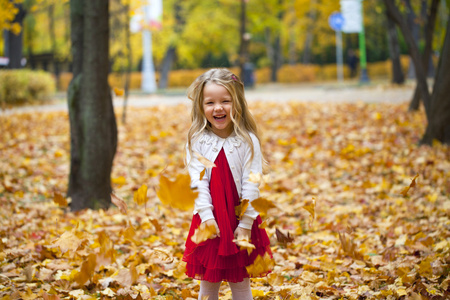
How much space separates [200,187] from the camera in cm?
248

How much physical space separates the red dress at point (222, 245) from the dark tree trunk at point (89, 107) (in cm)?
299

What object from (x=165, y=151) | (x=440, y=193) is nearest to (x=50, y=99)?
(x=165, y=151)

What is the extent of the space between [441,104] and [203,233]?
19.2 feet

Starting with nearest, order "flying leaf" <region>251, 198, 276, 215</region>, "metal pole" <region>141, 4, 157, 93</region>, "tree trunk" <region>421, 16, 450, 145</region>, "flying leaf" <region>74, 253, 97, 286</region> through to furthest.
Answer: "flying leaf" <region>251, 198, 276, 215</region>, "flying leaf" <region>74, 253, 97, 286</region>, "tree trunk" <region>421, 16, 450, 145</region>, "metal pole" <region>141, 4, 157, 93</region>

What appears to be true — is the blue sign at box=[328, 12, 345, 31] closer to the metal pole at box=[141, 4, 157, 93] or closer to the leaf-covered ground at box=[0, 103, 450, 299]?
the metal pole at box=[141, 4, 157, 93]

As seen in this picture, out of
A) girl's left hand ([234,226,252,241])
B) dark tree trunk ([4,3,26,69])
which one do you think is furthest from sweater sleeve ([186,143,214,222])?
dark tree trunk ([4,3,26,69])

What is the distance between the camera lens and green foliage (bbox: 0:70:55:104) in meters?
15.8

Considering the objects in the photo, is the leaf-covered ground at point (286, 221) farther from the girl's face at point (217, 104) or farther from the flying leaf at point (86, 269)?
the girl's face at point (217, 104)

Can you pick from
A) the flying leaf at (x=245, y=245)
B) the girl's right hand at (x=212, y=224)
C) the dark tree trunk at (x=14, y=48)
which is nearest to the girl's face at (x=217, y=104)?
the girl's right hand at (x=212, y=224)

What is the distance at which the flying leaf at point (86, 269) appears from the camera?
3.07m

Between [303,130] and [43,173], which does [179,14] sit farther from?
[43,173]

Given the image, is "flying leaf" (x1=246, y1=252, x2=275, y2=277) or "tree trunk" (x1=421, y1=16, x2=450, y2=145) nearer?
"flying leaf" (x1=246, y1=252, x2=275, y2=277)

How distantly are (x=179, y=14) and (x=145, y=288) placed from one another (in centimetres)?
2873

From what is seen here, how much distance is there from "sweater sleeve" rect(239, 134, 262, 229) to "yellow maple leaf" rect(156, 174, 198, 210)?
265mm
